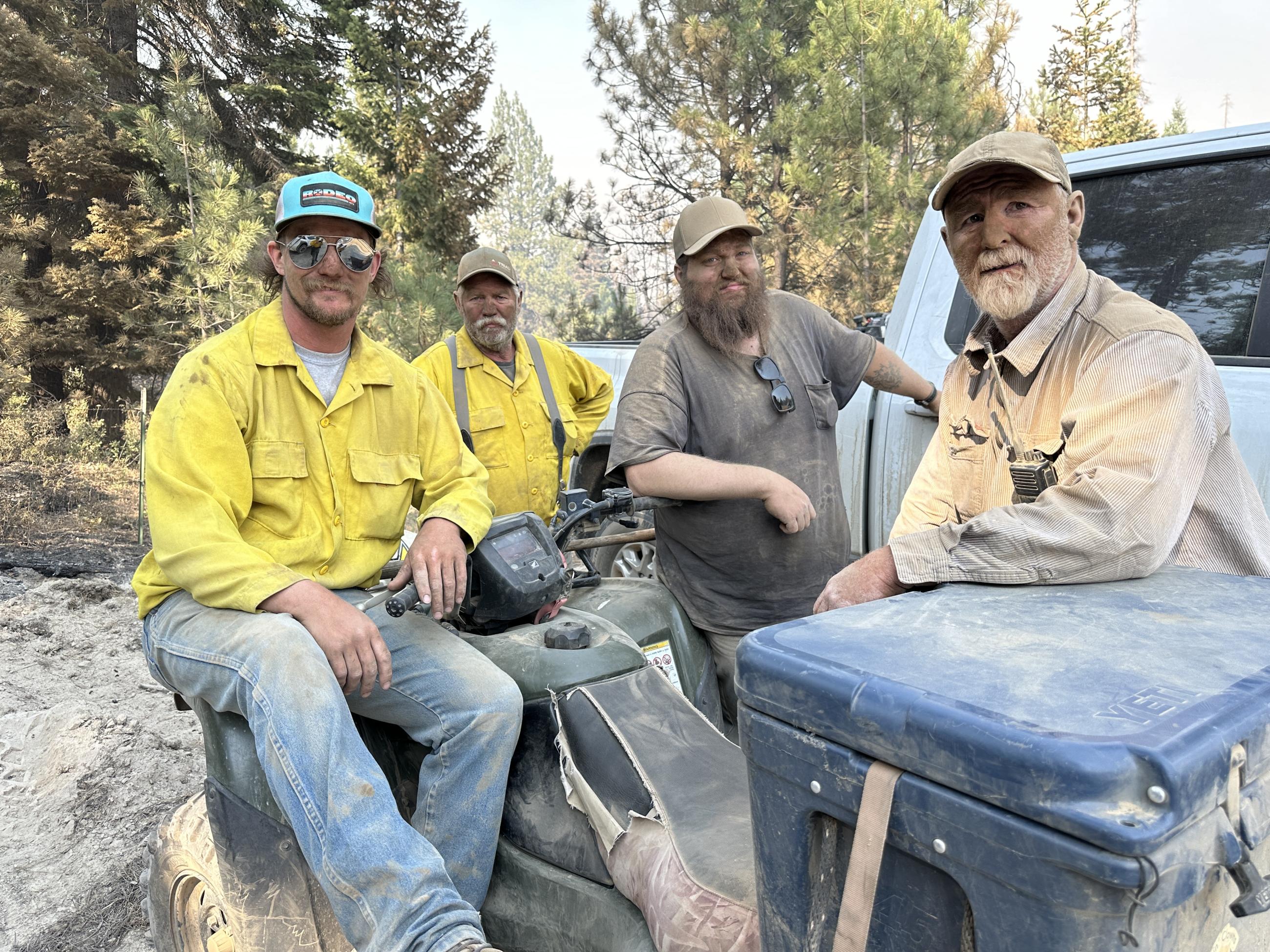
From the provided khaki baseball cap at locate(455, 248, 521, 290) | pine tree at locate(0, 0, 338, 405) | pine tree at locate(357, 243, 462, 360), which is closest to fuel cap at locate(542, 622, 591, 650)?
khaki baseball cap at locate(455, 248, 521, 290)

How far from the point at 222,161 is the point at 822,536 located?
38.6 ft

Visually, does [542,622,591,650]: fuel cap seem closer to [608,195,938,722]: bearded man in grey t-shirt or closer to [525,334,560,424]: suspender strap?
[608,195,938,722]: bearded man in grey t-shirt

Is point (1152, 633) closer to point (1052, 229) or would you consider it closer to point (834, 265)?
point (1052, 229)

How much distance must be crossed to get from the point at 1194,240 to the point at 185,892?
11.0ft

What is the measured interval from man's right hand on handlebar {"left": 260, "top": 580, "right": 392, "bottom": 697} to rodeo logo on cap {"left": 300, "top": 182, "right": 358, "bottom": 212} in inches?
42.2

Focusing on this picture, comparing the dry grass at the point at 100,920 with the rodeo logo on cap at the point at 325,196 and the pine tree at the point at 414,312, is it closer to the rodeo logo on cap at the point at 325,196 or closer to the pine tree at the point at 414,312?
the rodeo logo on cap at the point at 325,196

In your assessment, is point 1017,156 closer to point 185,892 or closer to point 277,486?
point 277,486

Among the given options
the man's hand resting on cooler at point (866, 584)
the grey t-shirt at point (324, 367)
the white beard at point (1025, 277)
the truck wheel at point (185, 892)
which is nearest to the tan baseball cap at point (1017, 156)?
the white beard at point (1025, 277)

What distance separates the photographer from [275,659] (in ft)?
6.26

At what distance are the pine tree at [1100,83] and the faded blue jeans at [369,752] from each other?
1881 cm

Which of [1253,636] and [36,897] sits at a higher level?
[1253,636]

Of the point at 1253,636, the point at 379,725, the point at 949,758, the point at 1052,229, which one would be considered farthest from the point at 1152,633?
the point at 379,725

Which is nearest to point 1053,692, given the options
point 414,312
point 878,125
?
point 414,312

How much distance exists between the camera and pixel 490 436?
14.6ft
